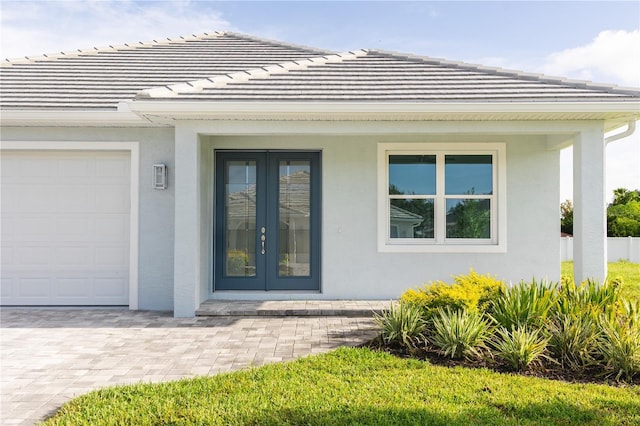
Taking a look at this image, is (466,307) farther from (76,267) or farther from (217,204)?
(76,267)

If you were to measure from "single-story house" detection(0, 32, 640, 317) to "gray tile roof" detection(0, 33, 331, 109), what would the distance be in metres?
0.09

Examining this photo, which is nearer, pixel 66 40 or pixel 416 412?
pixel 416 412

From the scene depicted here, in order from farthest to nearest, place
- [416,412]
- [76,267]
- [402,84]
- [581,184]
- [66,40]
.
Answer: [66,40]
[76,267]
[402,84]
[581,184]
[416,412]

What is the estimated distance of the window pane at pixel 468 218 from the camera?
28.5ft

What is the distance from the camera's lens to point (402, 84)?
7.77 metres

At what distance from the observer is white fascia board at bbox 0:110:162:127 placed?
7742 millimetres

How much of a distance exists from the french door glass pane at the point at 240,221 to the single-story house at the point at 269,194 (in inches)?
0.8

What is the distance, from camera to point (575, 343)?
486 centimetres

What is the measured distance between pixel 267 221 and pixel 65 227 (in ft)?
12.1

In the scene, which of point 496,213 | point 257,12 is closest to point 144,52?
point 257,12

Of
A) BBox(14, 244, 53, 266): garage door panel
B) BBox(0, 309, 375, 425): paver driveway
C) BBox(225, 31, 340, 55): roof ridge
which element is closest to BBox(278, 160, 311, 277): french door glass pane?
BBox(0, 309, 375, 425): paver driveway

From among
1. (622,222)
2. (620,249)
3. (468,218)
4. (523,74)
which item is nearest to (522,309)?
(468,218)

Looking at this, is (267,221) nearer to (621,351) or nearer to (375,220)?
(375,220)

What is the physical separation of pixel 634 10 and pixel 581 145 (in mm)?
3871
